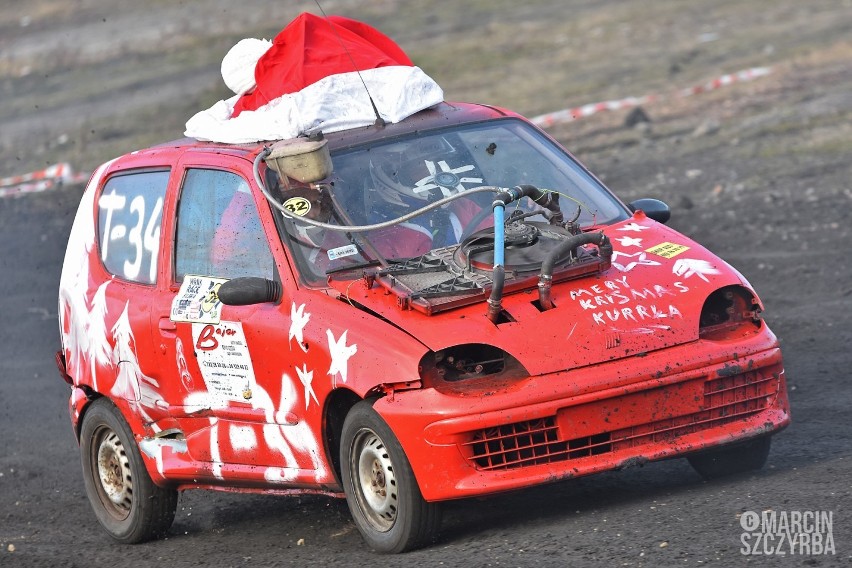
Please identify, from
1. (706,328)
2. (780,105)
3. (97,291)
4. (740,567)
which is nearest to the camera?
(740,567)

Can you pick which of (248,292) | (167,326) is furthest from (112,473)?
(248,292)

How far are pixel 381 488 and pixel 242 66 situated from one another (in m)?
2.81

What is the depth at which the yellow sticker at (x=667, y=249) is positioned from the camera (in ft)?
22.3

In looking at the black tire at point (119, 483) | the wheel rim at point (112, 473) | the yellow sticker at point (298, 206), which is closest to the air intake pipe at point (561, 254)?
the yellow sticker at point (298, 206)

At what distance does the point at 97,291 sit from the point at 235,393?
135 cm

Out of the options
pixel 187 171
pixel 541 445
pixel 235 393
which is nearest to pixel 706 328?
pixel 541 445

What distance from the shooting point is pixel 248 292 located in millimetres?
6680

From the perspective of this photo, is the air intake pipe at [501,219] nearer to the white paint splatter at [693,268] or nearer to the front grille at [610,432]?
the front grille at [610,432]

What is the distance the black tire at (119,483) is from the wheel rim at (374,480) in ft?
5.72

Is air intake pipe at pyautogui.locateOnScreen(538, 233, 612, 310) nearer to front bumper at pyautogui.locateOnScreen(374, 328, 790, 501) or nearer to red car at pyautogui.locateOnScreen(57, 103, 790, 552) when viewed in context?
red car at pyautogui.locateOnScreen(57, 103, 790, 552)

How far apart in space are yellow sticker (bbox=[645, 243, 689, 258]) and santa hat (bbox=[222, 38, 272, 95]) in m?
2.44

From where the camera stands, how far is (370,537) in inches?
251

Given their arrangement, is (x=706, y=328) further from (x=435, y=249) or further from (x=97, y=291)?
(x=97, y=291)

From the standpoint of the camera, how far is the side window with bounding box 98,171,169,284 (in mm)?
7715
